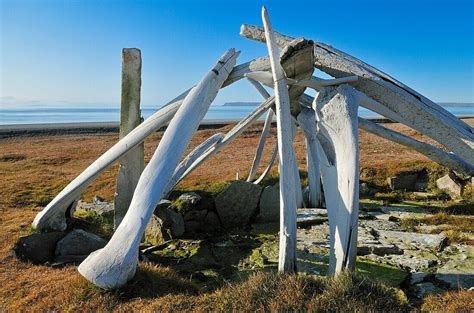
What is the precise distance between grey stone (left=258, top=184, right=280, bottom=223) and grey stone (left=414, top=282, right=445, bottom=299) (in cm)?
447

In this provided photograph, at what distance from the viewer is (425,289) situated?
5707 millimetres

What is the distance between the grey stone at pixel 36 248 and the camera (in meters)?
7.08

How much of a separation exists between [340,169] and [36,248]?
5.63 metres

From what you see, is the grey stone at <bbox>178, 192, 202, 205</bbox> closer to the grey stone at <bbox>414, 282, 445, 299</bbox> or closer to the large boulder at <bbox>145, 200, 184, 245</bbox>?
the large boulder at <bbox>145, 200, 184, 245</bbox>

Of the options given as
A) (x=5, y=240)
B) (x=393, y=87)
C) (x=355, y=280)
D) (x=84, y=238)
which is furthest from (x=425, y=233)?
(x=5, y=240)

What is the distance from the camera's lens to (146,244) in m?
8.50

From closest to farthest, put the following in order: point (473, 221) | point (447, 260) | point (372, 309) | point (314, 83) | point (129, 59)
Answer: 1. point (372, 309)
2. point (314, 83)
3. point (447, 260)
4. point (129, 59)
5. point (473, 221)

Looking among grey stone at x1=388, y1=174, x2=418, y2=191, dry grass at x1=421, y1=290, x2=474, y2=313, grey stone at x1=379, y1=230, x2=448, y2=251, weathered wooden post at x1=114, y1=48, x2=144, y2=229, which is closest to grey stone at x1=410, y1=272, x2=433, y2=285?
dry grass at x1=421, y1=290, x2=474, y2=313

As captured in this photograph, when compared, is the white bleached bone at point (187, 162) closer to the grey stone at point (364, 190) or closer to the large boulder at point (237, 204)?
the large boulder at point (237, 204)

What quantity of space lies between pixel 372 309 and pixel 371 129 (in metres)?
4.44

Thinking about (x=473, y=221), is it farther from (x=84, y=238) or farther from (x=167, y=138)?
(x=84, y=238)

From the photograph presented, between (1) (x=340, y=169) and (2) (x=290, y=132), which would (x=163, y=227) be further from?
(1) (x=340, y=169)

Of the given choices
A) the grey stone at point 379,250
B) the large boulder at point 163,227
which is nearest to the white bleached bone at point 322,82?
the grey stone at point 379,250

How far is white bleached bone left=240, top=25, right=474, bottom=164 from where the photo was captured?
246 inches
